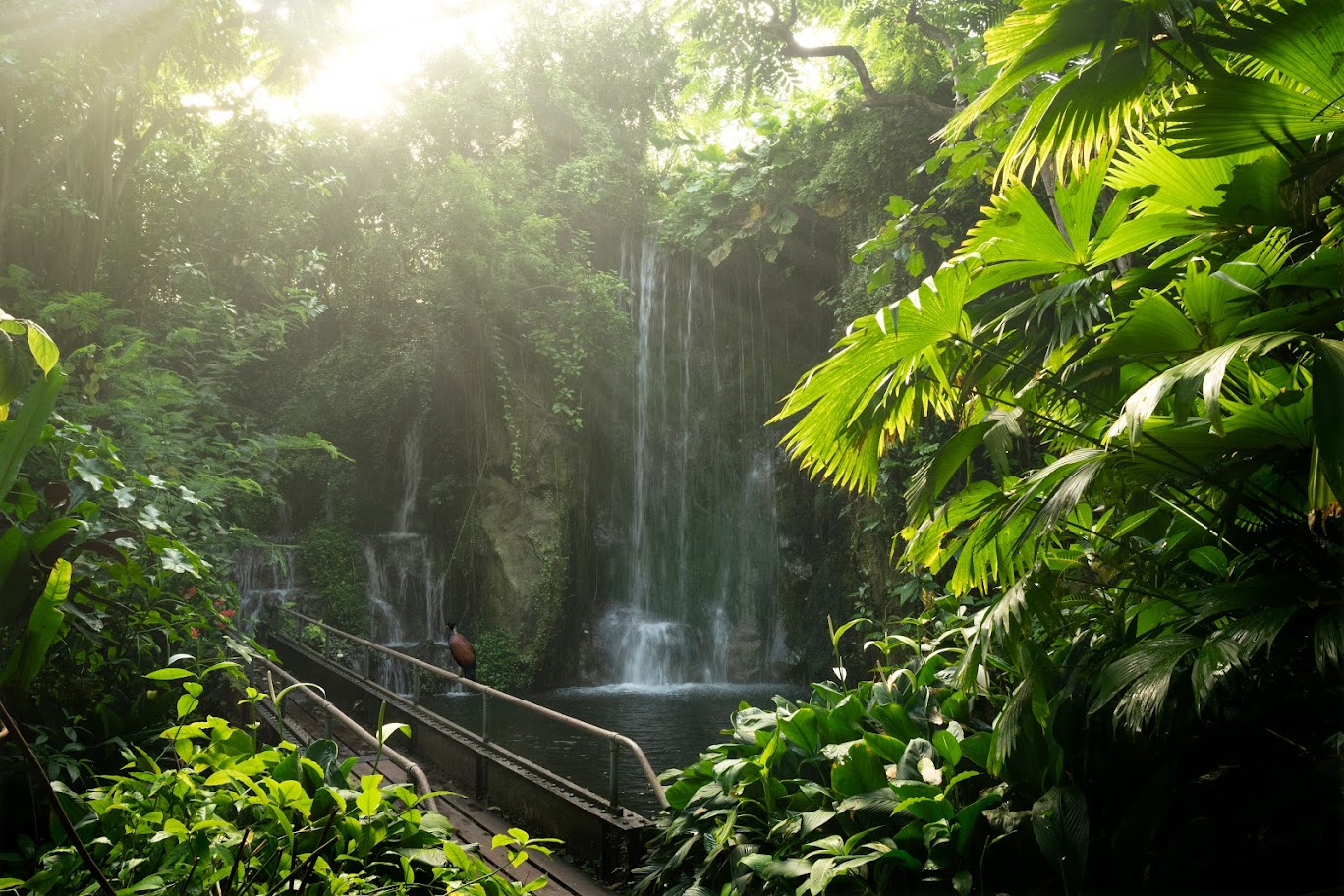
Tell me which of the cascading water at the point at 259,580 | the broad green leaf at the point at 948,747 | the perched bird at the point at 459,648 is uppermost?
the broad green leaf at the point at 948,747

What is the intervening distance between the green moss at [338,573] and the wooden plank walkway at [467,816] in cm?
581

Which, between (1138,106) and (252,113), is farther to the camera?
(252,113)

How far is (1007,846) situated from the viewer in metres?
2.36

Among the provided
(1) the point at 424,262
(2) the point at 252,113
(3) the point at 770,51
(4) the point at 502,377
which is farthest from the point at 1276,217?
(1) the point at 424,262

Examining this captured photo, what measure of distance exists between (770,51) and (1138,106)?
6.52m

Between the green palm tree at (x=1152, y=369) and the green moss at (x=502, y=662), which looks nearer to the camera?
the green palm tree at (x=1152, y=369)

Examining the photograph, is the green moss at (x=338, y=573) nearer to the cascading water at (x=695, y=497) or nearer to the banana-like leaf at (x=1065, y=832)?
the cascading water at (x=695, y=497)

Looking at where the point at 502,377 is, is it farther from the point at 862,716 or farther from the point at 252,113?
the point at 862,716

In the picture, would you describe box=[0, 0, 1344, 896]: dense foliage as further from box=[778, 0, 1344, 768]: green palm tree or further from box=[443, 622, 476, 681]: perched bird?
box=[443, 622, 476, 681]: perched bird

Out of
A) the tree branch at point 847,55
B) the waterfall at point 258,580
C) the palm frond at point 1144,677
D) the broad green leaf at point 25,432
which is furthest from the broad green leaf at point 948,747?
the waterfall at point 258,580

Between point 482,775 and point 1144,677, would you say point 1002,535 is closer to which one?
point 1144,677

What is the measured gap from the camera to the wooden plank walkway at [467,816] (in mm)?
3771

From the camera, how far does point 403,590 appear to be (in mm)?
13273

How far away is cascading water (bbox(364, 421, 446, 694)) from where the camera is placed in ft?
42.6
